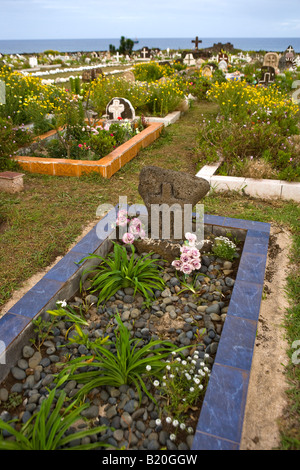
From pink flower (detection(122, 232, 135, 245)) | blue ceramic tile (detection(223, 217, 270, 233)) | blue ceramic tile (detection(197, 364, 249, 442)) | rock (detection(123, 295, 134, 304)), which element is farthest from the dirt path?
pink flower (detection(122, 232, 135, 245))

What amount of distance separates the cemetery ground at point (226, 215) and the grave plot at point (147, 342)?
21 cm

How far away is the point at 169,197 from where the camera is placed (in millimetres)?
3652

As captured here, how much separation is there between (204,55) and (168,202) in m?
25.9

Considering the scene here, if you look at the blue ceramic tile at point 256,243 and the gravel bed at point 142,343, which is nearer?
the gravel bed at point 142,343

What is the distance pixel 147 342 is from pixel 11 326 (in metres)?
0.97

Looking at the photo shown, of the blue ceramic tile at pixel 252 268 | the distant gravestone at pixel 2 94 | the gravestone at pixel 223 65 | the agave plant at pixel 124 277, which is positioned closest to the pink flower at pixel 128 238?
the agave plant at pixel 124 277

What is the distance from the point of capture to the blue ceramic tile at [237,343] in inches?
90.4

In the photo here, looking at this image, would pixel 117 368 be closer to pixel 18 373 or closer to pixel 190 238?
pixel 18 373

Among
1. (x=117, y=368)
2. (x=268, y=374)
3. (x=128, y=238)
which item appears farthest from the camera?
(x=128, y=238)

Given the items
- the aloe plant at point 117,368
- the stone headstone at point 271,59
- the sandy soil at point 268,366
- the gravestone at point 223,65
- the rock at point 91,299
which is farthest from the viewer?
the stone headstone at point 271,59

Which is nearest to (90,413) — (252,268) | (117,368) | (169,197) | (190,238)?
(117,368)

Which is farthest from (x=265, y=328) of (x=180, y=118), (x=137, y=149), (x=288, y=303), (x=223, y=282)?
(x=180, y=118)

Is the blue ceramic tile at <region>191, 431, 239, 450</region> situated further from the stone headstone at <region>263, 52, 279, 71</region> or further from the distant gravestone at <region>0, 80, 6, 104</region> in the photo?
the stone headstone at <region>263, 52, 279, 71</region>

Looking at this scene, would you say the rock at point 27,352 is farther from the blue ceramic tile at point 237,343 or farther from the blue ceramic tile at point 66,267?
the blue ceramic tile at point 237,343
